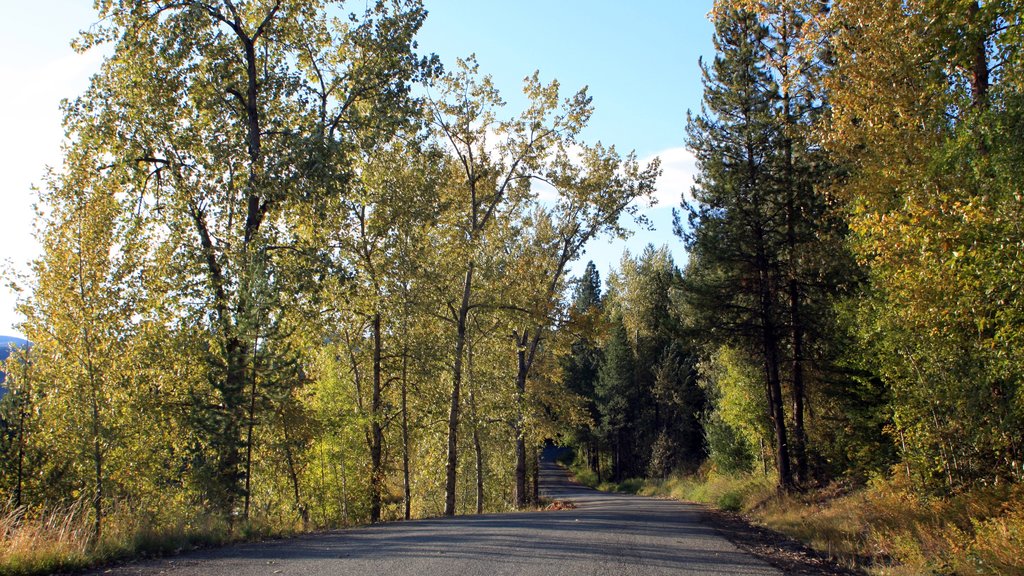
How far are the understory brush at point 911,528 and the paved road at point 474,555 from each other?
2.16 m

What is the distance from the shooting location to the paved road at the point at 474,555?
7.94 metres

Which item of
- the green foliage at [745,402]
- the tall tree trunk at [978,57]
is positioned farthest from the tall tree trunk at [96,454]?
the tall tree trunk at [978,57]

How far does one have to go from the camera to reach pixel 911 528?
11.6 metres

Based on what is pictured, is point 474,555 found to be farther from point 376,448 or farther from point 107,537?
point 376,448

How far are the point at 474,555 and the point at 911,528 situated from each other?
7.72m

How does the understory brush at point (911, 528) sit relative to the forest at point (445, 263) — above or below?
below

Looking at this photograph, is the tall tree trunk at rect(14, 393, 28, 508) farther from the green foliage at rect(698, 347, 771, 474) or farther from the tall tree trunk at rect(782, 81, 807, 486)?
the tall tree trunk at rect(782, 81, 807, 486)

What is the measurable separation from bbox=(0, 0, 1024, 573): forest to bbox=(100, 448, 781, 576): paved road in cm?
172

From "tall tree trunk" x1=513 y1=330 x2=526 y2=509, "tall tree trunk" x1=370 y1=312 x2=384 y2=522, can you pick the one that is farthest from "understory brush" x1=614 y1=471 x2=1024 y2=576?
"tall tree trunk" x1=370 y1=312 x2=384 y2=522

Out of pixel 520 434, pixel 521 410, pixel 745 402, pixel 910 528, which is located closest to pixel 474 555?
pixel 910 528

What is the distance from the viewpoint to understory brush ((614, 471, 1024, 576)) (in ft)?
29.2

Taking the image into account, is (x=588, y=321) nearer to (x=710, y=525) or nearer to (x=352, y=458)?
(x=710, y=525)

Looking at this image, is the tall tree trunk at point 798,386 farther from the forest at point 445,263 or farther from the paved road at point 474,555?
the paved road at point 474,555

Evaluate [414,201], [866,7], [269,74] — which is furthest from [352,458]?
[866,7]
